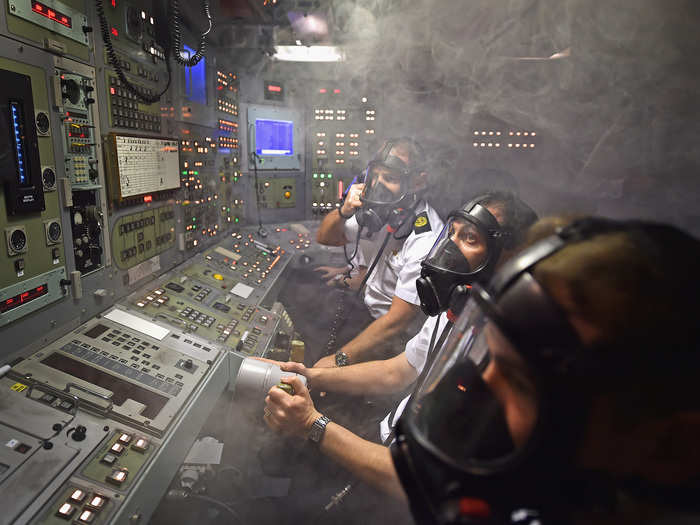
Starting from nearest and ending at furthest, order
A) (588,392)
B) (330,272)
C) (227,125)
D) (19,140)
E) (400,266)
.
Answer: (588,392), (19,140), (400,266), (227,125), (330,272)

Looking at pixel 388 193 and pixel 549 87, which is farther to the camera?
pixel 549 87

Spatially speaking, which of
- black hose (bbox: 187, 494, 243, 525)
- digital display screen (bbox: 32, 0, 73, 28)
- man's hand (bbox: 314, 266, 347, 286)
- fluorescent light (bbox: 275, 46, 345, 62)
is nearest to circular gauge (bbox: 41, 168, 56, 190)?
digital display screen (bbox: 32, 0, 73, 28)

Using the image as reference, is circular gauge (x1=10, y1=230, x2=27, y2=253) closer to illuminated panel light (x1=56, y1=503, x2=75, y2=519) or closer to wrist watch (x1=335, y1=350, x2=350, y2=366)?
illuminated panel light (x1=56, y1=503, x2=75, y2=519)

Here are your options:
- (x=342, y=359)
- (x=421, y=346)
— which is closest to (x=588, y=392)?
(x=421, y=346)

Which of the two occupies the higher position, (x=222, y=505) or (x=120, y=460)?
(x=120, y=460)

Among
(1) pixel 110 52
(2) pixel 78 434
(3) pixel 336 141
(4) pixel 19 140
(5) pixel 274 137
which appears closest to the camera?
(2) pixel 78 434

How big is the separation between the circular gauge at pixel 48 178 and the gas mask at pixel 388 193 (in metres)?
1.57

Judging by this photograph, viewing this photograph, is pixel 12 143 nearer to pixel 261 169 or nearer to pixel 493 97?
pixel 261 169

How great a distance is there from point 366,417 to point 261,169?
2702 mm

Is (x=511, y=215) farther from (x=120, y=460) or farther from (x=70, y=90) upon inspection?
(x=70, y=90)

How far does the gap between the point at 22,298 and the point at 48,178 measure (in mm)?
441

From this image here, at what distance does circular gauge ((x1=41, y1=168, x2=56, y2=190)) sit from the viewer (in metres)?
1.43

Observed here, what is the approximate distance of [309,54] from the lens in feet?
12.4

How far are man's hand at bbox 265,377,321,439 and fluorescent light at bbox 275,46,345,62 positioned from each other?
3.35 meters
